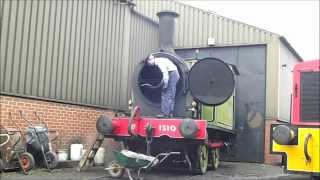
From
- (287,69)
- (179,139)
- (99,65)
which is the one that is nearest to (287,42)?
(287,69)

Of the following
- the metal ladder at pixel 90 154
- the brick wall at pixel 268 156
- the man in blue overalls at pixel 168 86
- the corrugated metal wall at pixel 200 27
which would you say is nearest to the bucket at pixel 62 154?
the metal ladder at pixel 90 154

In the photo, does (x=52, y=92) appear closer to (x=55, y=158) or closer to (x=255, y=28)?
(x=55, y=158)

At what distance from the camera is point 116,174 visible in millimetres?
9797

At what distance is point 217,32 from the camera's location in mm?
17406

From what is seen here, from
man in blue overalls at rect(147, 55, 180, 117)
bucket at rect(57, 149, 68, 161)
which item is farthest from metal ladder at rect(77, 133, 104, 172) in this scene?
man in blue overalls at rect(147, 55, 180, 117)

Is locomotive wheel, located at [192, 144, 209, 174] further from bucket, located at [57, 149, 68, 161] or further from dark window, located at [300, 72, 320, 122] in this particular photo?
dark window, located at [300, 72, 320, 122]

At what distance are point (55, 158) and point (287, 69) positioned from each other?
9597 mm

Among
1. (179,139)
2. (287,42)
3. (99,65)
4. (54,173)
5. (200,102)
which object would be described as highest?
(287,42)

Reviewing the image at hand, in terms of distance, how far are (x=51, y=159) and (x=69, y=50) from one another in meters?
3.35

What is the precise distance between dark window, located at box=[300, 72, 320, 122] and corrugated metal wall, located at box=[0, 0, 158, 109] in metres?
6.10

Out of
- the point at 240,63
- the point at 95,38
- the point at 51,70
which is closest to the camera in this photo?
the point at 51,70

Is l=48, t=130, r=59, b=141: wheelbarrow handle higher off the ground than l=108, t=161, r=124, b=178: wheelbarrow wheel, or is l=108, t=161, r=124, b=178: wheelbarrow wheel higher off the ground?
l=48, t=130, r=59, b=141: wheelbarrow handle

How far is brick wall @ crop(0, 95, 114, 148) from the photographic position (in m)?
10.9

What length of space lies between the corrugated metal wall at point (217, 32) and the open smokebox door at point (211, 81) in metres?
5.74
